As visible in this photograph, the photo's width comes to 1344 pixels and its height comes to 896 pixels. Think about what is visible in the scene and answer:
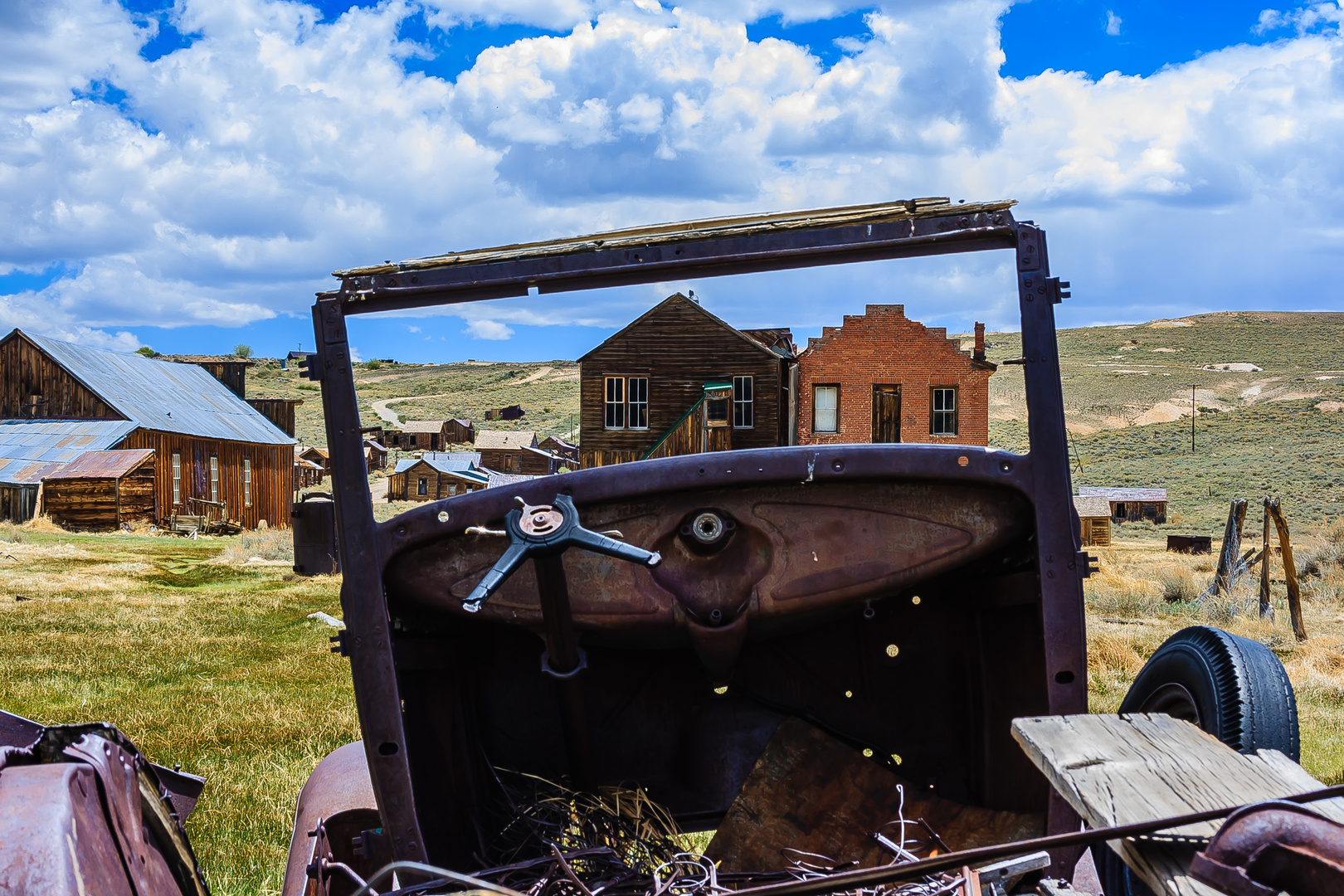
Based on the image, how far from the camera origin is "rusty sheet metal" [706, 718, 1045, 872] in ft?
8.96

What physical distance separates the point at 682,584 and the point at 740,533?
0.60 ft

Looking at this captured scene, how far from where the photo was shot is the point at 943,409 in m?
28.4

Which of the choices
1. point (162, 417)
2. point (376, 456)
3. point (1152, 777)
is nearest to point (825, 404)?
point (162, 417)

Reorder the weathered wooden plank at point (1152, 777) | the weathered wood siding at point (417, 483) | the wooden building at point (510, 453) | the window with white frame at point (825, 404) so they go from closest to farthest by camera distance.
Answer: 1. the weathered wooden plank at point (1152, 777)
2. the window with white frame at point (825, 404)
3. the weathered wood siding at point (417, 483)
4. the wooden building at point (510, 453)

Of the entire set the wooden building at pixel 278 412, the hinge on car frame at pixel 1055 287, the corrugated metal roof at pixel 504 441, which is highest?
the wooden building at pixel 278 412

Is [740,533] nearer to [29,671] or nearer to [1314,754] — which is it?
[1314,754]

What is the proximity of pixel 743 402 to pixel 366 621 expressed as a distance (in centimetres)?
2625

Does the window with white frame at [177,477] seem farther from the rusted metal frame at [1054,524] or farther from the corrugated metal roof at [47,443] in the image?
the rusted metal frame at [1054,524]

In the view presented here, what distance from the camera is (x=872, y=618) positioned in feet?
10.1

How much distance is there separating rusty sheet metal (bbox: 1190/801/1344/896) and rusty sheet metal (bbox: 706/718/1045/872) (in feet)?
4.68

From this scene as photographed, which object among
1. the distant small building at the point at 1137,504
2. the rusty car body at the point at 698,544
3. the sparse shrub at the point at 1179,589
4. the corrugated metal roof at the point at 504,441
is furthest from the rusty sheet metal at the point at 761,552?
the corrugated metal roof at the point at 504,441

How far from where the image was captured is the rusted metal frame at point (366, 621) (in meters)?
2.20

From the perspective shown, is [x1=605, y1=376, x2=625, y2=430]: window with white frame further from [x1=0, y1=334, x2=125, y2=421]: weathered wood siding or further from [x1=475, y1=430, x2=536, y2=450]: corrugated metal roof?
[x1=475, y1=430, x2=536, y2=450]: corrugated metal roof

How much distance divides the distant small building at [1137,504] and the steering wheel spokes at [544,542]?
32.4 m
